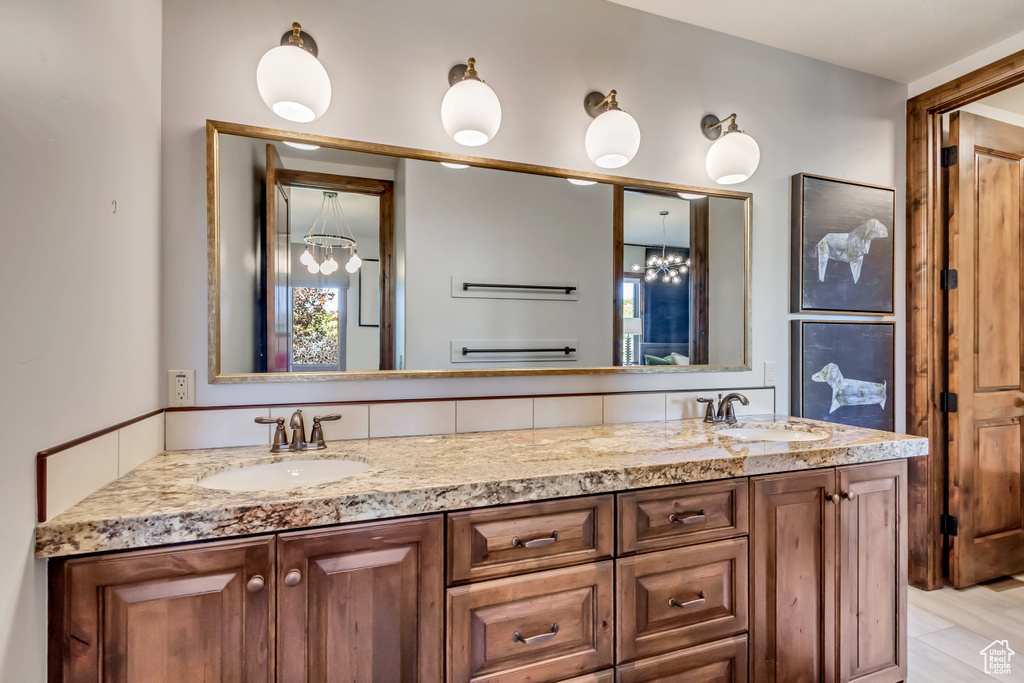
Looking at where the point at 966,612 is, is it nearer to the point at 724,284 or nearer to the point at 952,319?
the point at 952,319

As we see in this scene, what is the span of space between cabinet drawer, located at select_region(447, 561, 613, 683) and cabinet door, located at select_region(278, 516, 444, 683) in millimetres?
58

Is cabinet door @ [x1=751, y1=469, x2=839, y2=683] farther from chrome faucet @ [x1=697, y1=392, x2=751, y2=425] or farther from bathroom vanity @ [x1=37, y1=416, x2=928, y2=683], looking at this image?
chrome faucet @ [x1=697, y1=392, x2=751, y2=425]

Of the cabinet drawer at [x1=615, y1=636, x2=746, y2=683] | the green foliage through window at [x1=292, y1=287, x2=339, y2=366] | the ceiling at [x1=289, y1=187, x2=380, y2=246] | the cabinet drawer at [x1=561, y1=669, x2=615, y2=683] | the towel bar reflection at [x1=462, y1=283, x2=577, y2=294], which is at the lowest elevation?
the cabinet drawer at [x1=615, y1=636, x2=746, y2=683]

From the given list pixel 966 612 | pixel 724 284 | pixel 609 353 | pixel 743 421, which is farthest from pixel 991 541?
pixel 609 353

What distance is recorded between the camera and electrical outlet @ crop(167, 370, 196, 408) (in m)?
1.44

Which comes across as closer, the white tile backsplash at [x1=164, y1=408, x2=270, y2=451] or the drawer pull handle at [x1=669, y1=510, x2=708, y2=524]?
the drawer pull handle at [x1=669, y1=510, x2=708, y2=524]

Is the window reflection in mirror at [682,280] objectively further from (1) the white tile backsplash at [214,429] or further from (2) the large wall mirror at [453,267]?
(1) the white tile backsplash at [214,429]

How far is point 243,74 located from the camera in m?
1.52

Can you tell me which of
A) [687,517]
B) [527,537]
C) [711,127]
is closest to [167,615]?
[527,537]

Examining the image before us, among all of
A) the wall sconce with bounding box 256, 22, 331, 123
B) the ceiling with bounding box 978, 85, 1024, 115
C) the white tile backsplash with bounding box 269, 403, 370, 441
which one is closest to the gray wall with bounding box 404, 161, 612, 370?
the white tile backsplash with bounding box 269, 403, 370, 441

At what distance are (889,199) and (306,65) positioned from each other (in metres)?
2.65

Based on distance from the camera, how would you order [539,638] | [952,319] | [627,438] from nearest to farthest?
[539,638] < [627,438] < [952,319]

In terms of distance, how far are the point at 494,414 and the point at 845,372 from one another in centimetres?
170

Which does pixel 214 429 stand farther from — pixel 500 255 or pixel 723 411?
pixel 723 411
